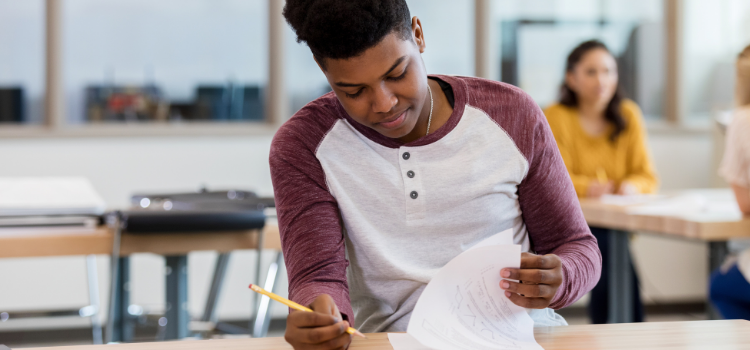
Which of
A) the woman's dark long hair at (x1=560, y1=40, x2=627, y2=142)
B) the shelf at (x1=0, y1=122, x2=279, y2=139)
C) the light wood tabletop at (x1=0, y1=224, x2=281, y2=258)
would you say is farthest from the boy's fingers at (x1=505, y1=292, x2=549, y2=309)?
the shelf at (x1=0, y1=122, x2=279, y2=139)

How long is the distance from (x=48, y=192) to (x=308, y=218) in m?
1.42

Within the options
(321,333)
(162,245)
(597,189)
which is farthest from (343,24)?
(597,189)

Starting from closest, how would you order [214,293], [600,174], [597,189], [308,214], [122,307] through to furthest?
[308,214]
[122,307]
[214,293]
[597,189]
[600,174]

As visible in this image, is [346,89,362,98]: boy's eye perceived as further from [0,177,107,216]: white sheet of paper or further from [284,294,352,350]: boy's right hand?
[0,177,107,216]: white sheet of paper

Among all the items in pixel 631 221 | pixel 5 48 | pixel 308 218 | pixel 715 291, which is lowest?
pixel 715 291

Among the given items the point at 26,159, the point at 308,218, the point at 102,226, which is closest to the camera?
the point at 308,218

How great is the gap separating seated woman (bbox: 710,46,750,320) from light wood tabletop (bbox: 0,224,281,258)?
4.60 feet

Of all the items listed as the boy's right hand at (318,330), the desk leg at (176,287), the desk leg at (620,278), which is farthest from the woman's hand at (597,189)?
the boy's right hand at (318,330)

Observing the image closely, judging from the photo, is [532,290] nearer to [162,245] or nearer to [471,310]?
[471,310]

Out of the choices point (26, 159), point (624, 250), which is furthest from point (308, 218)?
point (26, 159)

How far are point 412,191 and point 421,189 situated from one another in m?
0.01

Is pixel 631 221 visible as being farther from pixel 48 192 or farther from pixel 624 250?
pixel 48 192

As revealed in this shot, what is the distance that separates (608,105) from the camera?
3.19 meters

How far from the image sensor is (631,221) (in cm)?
237
